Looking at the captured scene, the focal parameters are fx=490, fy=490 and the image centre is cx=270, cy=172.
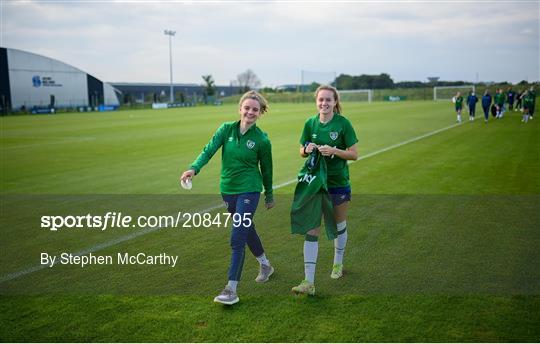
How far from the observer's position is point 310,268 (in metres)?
4.68

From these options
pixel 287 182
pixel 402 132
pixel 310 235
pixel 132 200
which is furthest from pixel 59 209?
pixel 402 132

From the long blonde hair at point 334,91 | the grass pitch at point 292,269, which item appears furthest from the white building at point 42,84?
the long blonde hair at point 334,91

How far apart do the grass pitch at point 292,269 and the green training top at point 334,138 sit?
1.06 meters

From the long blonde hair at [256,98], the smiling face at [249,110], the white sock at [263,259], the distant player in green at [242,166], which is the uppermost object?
the long blonde hair at [256,98]

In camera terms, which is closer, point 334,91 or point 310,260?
point 310,260

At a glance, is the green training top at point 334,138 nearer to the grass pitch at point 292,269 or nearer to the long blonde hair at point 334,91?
the long blonde hair at point 334,91

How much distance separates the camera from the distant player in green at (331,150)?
4.68 m

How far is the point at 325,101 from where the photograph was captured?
4750mm

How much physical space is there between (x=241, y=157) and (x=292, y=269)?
4.90ft

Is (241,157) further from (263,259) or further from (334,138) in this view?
(263,259)

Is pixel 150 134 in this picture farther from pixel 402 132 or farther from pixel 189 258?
pixel 189 258

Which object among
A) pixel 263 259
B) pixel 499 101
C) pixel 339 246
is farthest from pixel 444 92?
pixel 263 259

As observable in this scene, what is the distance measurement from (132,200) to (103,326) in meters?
5.09

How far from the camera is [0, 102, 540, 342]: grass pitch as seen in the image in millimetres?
3941
